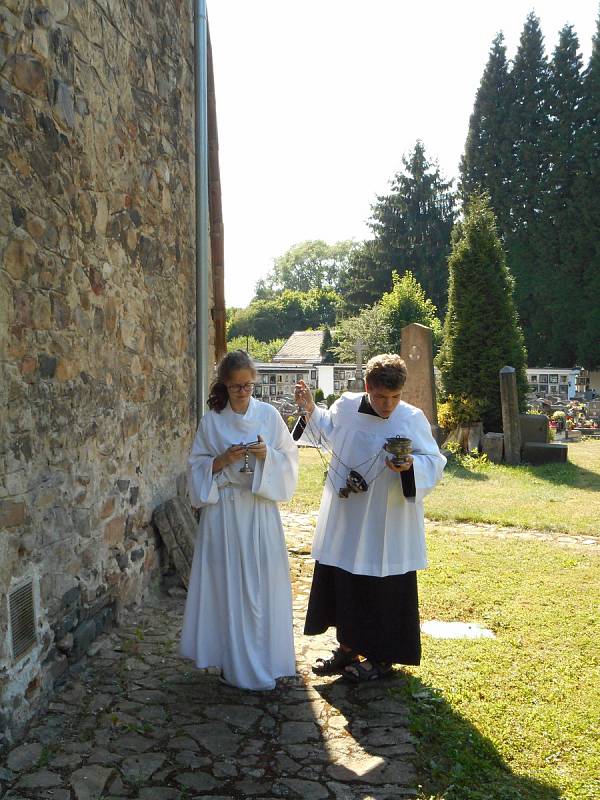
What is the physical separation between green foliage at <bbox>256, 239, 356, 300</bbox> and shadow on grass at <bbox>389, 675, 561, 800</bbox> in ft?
243

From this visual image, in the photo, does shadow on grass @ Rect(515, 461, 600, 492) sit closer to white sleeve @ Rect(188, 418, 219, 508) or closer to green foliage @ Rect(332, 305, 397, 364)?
white sleeve @ Rect(188, 418, 219, 508)

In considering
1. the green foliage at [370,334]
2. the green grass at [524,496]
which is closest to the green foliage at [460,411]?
the green grass at [524,496]

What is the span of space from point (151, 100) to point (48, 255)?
218 centimetres

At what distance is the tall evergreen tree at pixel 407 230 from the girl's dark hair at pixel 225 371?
39147mm

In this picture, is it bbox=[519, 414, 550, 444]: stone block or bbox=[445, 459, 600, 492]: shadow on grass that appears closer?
bbox=[445, 459, 600, 492]: shadow on grass

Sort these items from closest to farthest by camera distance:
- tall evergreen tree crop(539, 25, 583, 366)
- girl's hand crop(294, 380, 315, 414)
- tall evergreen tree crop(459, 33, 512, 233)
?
1. girl's hand crop(294, 380, 315, 414)
2. tall evergreen tree crop(539, 25, 583, 366)
3. tall evergreen tree crop(459, 33, 512, 233)

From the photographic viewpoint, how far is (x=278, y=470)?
4.07 m

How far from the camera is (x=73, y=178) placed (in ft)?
13.5

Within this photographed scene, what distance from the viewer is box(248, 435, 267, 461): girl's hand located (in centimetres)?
398

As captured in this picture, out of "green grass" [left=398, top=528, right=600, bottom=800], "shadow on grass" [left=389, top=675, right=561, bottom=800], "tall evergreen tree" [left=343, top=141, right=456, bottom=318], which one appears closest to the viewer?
"shadow on grass" [left=389, top=675, right=561, bottom=800]

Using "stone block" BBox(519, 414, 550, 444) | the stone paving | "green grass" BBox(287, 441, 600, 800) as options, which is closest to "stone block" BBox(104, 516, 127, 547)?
the stone paving

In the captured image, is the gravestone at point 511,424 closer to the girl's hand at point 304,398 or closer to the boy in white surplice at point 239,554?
the girl's hand at point 304,398

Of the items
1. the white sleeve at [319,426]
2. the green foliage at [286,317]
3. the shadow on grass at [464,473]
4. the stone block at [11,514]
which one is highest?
the green foliage at [286,317]

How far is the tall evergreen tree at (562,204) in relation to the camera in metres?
35.9
